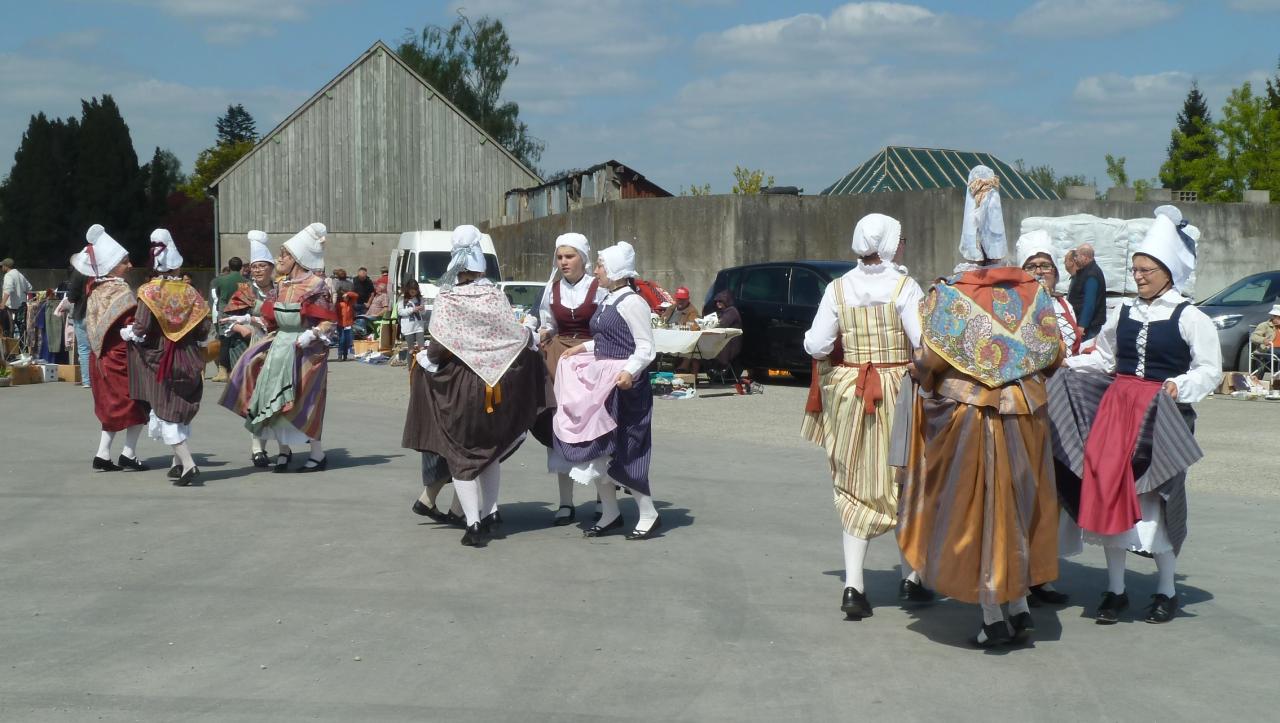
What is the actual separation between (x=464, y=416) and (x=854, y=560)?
2804mm

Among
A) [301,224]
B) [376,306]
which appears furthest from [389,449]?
[301,224]

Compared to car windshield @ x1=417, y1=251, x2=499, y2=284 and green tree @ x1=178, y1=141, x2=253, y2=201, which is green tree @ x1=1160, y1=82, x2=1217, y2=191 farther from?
green tree @ x1=178, y1=141, x2=253, y2=201

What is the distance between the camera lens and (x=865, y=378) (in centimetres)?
634

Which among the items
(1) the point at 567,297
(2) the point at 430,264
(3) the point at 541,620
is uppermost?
(2) the point at 430,264

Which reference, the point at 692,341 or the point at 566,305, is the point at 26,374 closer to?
the point at 692,341

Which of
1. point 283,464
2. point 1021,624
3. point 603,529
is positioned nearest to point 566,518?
point 603,529

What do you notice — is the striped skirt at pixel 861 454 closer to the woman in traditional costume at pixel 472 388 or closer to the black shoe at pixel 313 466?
the woman in traditional costume at pixel 472 388

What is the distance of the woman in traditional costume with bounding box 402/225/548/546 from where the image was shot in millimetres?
8055

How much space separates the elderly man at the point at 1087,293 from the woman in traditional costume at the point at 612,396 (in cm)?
622

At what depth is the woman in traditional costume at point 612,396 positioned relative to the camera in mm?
8102

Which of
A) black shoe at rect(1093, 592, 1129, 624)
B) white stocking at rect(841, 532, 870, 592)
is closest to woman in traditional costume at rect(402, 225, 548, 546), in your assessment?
white stocking at rect(841, 532, 870, 592)

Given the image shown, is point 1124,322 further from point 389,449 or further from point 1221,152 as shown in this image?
point 1221,152

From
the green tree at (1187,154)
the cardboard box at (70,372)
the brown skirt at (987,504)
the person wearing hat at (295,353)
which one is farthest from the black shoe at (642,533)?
the green tree at (1187,154)

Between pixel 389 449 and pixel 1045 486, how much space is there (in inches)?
304
